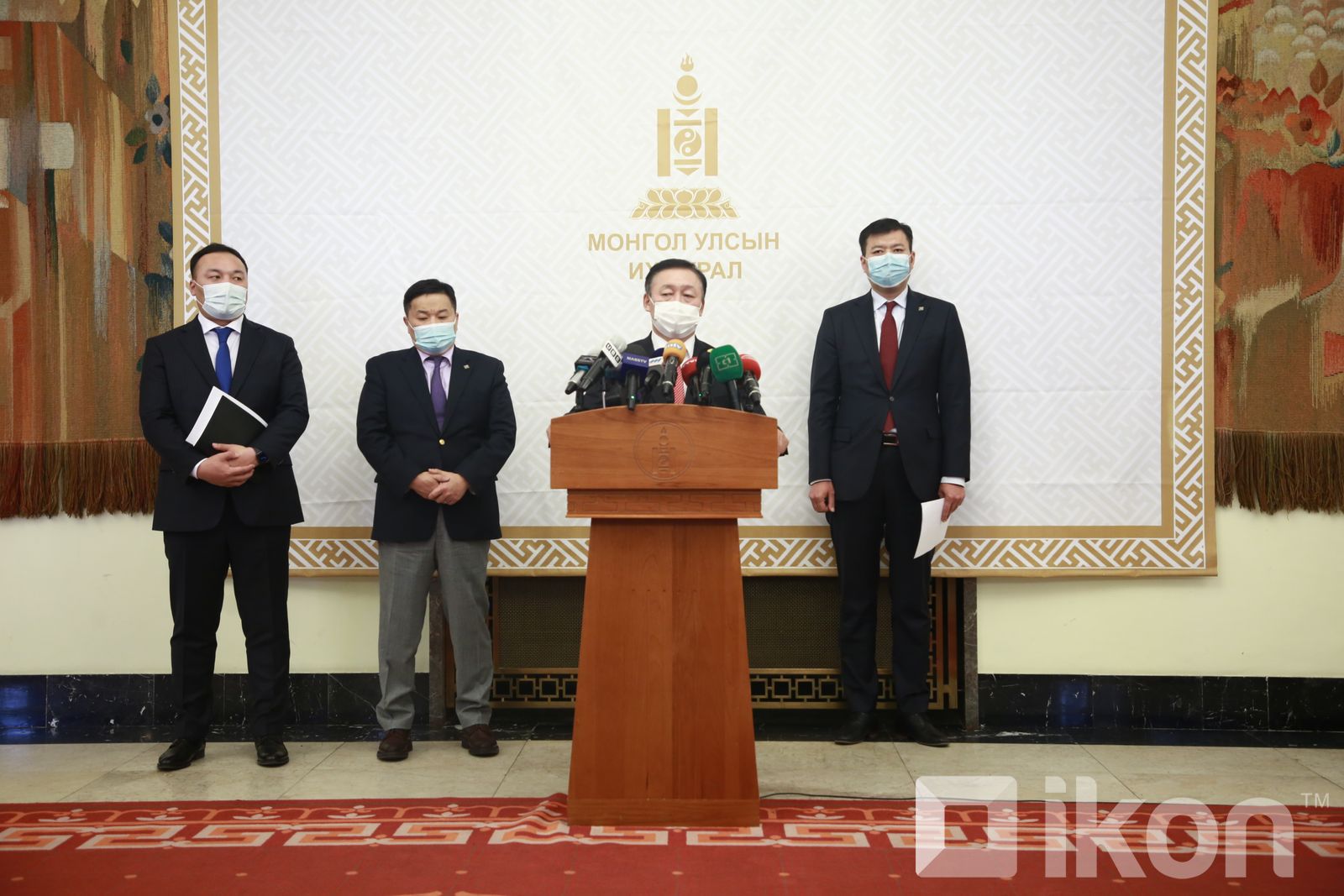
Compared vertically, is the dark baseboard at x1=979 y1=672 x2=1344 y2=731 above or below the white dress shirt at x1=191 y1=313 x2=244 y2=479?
below

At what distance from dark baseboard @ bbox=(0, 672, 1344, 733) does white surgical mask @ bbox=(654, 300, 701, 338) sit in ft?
5.83

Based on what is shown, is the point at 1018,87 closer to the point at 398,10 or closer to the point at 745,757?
the point at 398,10

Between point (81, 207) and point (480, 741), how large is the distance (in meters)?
2.58

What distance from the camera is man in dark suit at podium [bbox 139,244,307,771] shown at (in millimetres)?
3312

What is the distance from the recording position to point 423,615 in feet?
11.8

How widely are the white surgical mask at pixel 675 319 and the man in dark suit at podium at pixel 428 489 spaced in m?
0.89

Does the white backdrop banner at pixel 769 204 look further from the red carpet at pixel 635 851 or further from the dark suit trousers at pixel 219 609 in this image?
the red carpet at pixel 635 851

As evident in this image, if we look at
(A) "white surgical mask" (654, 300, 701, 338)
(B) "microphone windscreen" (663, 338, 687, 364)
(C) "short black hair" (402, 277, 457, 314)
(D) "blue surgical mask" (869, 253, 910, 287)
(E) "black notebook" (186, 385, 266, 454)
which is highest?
(D) "blue surgical mask" (869, 253, 910, 287)

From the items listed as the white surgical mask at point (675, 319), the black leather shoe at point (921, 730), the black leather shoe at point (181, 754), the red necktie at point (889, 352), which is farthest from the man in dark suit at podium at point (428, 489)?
the black leather shoe at point (921, 730)

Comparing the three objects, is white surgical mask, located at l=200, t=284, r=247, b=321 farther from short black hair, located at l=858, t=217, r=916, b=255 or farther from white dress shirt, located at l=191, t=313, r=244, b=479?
short black hair, located at l=858, t=217, r=916, b=255

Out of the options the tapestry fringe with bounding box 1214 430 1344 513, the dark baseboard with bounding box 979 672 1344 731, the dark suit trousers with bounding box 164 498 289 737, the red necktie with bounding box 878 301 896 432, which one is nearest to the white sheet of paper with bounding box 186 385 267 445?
the dark suit trousers with bounding box 164 498 289 737

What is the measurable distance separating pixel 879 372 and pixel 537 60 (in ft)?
5.79

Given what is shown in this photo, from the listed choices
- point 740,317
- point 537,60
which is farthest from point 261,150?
point 740,317

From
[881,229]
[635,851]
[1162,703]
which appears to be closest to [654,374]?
[635,851]
